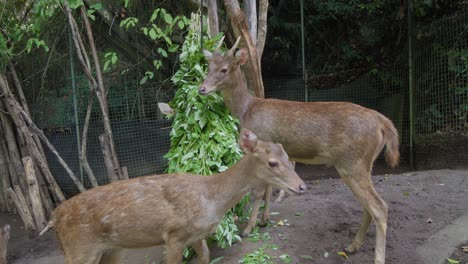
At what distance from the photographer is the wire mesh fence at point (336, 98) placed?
8.41 metres

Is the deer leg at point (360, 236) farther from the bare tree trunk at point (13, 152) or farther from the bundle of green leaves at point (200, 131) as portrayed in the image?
the bare tree trunk at point (13, 152)

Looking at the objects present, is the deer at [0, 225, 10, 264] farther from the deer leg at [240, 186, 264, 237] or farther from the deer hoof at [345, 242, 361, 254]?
the deer hoof at [345, 242, 361, 254]

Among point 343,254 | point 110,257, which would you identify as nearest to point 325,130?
point 343,254

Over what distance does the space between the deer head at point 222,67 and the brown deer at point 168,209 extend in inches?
57.2

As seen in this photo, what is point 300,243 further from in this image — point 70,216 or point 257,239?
point 70,216

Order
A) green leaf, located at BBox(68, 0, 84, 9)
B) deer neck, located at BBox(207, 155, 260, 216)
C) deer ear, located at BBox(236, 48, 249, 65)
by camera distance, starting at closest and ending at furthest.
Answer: deer neck, located at BBox(207, 155, 260, 216) → deer ear, located at BBox(236, 48, 249, 65) → green leaf, located at BBox(68, 0, 84, 9)

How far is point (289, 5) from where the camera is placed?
11055 millimetres

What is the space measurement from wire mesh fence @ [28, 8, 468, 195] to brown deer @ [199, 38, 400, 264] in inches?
97.4

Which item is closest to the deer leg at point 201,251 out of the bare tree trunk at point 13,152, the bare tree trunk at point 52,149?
the bare tree trunk at point 52,149

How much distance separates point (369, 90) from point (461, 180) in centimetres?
361

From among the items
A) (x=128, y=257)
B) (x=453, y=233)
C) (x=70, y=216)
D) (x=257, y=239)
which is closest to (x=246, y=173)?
(x=257, y=239)

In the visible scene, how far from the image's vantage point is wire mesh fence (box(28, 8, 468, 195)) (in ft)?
27.6

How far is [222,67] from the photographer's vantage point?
5469mm

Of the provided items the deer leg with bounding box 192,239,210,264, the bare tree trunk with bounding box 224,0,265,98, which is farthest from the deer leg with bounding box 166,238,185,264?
the bare tree trunk with bounding box 224,0,265,98
